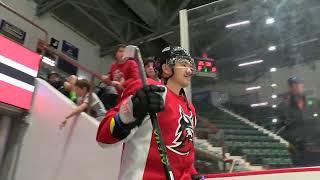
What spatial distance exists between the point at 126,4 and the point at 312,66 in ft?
22.6

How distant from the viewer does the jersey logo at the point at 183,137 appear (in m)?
1.47

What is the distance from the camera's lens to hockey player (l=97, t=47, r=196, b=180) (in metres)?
1.34

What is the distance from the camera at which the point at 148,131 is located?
1458 millimetres

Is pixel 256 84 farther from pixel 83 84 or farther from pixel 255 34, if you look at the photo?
pixel 83 84

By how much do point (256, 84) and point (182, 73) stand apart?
137 cm

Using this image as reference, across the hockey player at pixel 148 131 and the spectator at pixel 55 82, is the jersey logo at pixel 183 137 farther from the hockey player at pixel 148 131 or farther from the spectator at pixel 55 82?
the spectator at pixel 55 82

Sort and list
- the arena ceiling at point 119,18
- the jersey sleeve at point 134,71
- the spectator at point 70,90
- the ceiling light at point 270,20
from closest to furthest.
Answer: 1. the jersey sleeve at point 134,71
2. the ceiling light at point 270,20
3. the spectator at point 70,90
4. the arena ceiling at point 119,18

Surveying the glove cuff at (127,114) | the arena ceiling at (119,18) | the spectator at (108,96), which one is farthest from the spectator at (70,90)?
the arena ceiling at (119,18)

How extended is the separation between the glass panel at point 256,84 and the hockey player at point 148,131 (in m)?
1.20

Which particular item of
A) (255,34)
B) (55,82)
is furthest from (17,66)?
(255,34)

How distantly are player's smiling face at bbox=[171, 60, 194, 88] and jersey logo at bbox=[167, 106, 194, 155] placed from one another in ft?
0.42

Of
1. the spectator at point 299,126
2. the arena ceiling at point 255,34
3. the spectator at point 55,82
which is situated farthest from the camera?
the spectator at point 55,82

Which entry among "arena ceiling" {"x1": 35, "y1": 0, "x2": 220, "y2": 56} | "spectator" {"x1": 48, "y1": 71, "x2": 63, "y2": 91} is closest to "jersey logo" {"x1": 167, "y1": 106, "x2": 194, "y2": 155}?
"spectator" {"x1": 48, "y1": 71, "x2": 63, "y2": 91}

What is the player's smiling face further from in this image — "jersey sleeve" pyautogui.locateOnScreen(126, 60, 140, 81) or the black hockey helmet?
"jersey sleeve" pyautogui.locateOnScreen(126, 60, 140, 81)
